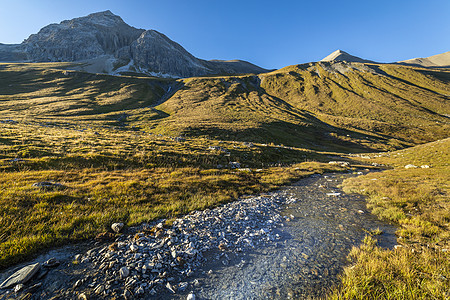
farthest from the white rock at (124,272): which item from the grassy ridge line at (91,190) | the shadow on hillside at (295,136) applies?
the shadow on hillside at (295,136)

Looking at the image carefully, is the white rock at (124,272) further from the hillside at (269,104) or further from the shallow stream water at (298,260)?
the hillside at (269,104)

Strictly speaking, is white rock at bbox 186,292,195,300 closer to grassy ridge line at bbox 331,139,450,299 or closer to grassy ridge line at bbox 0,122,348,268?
grassy ridge line at bbox 331,139,450,299

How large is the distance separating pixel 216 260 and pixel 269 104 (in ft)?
378

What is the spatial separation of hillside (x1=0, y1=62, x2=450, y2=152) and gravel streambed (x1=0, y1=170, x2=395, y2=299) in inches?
1372

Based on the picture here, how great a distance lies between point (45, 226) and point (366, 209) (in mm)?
16063

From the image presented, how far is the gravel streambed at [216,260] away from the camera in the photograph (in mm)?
4297

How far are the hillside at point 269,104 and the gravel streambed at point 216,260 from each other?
3484cm

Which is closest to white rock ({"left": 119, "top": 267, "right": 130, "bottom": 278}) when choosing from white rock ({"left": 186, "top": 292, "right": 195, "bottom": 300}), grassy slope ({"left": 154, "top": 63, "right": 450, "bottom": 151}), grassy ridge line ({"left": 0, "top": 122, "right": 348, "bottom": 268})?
white rock ({"left": 186, "top": 292, "right": 195, "bottom": 300})

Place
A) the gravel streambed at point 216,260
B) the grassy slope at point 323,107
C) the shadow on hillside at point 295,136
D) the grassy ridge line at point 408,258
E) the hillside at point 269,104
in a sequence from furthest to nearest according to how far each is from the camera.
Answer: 1. the grassy slope at point 323,107
2. the hillside at point 269,104
3. the shadow on hillside at point 295,136
4. the gravel streambed at point 216,260
5. the grassy ridge line at point 408,258

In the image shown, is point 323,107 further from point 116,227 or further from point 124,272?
point 124,272

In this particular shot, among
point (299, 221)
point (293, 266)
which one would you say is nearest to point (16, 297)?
point (293, 266)

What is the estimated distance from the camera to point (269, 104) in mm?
110875

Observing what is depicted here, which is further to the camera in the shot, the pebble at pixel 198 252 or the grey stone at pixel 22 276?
the pebble at pixel 198 252

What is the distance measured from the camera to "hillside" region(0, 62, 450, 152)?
56.7 meters
